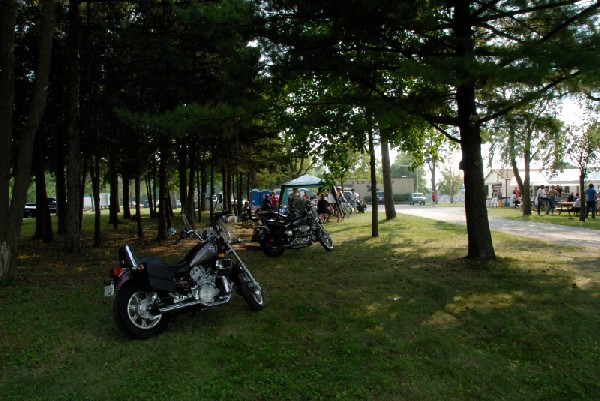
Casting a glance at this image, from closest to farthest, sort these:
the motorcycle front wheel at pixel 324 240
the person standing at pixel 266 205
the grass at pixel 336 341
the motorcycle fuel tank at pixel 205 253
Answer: the grass at pixel 336 341, the motorcycle fuel tank at pixel 205 253, the motorcycle front wheel at pixel 324 240, the person standing at pixel 266 205

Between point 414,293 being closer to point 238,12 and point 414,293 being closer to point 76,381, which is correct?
point 76,381

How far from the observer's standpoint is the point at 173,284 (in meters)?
4.97

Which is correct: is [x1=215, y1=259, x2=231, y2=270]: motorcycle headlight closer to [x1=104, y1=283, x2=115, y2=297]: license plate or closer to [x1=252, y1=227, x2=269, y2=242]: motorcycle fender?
[x1=104, y1=283, x2=115, y2=297]: license plate

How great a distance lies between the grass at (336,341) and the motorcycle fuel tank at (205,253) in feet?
2.42

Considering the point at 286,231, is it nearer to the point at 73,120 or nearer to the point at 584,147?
the point at 73,120

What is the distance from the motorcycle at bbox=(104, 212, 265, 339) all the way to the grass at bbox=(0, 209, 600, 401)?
240 millimetres

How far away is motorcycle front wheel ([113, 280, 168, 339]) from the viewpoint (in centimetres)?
469

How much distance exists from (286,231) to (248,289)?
4.72 meters

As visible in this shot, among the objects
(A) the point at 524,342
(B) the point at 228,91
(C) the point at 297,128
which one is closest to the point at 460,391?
(A) the point at 524,342

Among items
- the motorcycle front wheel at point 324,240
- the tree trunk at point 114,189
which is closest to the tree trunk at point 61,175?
the tree trunk at point 114,189

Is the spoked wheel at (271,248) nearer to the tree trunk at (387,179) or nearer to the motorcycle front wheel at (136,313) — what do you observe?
the motorcycle front wheel at (136,313)

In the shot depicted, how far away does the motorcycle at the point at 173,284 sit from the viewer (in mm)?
4703

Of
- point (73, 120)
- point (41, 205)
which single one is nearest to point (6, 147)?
point (73, 120)

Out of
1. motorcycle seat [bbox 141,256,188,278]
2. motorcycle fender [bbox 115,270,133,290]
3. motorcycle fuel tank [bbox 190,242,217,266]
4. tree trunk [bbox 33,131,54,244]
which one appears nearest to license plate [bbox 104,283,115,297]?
motorcycle fender [bbox 115,270,133,290]
